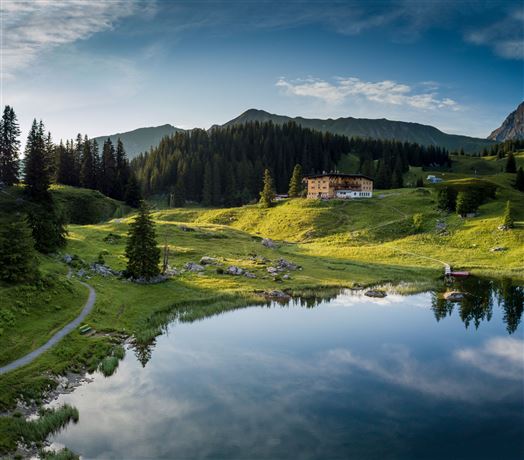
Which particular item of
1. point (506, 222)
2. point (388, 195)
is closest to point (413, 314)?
point (506, 222)

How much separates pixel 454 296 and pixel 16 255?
5548 centimetres

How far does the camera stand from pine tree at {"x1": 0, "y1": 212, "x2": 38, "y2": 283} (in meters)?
40.9

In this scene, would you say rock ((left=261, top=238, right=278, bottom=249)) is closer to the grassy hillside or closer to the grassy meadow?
the grassy meadow

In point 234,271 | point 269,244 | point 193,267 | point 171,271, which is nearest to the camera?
point 171,271

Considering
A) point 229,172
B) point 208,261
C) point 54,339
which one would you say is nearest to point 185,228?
point 208,261

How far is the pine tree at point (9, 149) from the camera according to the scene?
103 metres

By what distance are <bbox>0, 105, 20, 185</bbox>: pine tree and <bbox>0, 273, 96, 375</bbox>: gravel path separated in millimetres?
71439

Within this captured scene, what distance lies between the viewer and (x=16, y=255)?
4131 centimetres

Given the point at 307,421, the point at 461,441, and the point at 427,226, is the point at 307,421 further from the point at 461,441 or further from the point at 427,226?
the point at 427,226

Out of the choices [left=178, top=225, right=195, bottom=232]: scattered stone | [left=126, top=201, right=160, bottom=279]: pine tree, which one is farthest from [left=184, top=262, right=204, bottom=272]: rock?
[left=178, top=225, right=195, bottom=232]: scattered stone

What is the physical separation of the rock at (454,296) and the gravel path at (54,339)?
4745 centimetres

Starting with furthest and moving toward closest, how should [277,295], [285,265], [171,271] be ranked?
[285,265], [171,271], [277,295]

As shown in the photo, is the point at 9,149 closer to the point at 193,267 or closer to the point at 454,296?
the point at 193,267

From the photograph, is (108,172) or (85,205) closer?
(85,205)
